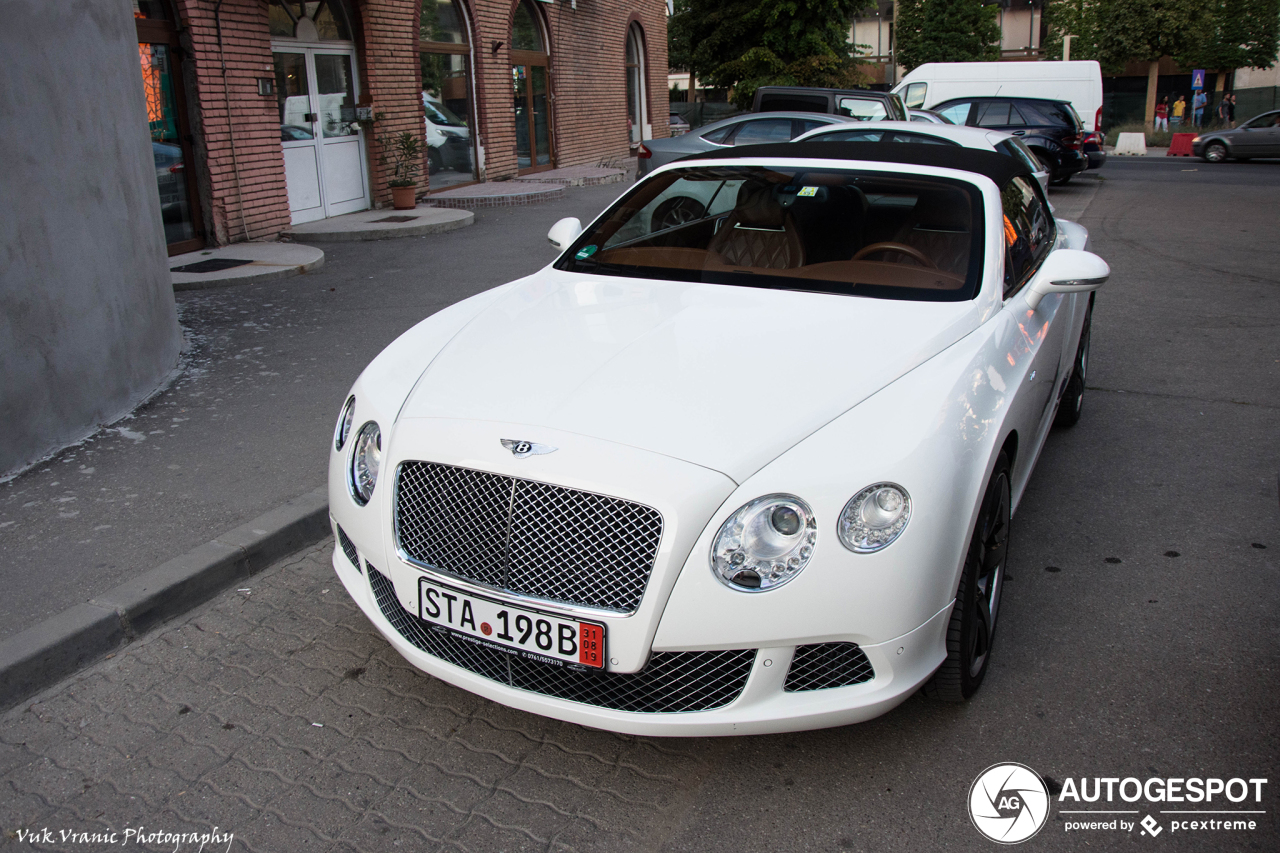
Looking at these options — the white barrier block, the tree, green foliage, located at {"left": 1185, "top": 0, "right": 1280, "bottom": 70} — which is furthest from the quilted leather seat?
the tree

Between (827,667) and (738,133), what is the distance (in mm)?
12026

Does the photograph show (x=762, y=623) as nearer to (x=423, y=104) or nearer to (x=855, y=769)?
Answer: (x=855, y=769)

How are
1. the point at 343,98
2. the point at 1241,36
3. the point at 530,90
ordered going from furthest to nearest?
the point at 1241,36
the point at 530,90
the point at 343,98

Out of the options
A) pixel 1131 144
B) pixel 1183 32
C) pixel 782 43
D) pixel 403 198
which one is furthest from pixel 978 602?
pixel 1183 32

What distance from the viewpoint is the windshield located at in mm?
3568

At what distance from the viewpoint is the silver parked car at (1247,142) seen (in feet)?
82.0

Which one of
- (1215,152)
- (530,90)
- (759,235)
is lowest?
(1215,152)

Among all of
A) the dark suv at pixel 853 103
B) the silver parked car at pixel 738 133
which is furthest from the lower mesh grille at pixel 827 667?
the dark suv at pixel 853 103

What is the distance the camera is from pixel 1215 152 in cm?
2617

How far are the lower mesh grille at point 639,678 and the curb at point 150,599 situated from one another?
1.34 meters

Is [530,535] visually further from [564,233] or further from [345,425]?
[564,233]

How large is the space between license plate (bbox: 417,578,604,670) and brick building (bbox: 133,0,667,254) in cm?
683

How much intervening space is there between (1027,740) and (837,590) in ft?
2.96

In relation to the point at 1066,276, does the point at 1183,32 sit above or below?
above
